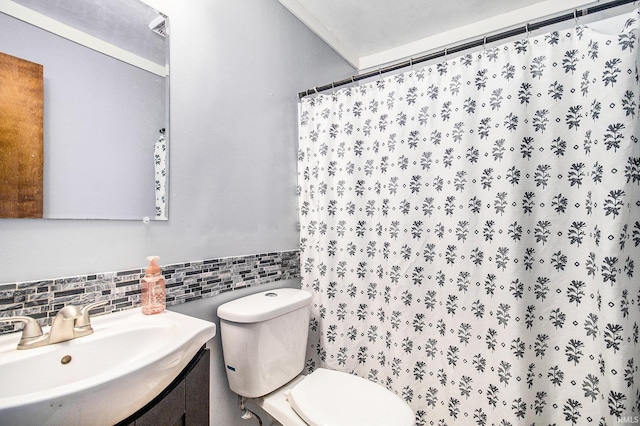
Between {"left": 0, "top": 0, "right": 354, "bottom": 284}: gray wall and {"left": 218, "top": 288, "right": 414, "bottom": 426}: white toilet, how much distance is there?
0.30 m

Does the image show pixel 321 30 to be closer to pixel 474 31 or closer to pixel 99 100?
pixel 474 31

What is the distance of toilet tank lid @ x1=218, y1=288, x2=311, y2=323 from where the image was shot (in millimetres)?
1113

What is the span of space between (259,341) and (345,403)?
0.39 m

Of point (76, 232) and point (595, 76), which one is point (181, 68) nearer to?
point (76, 232)

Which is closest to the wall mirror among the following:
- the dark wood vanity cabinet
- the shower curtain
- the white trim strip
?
the white trim strip

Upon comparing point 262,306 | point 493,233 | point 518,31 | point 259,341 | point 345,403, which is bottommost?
point 345,403

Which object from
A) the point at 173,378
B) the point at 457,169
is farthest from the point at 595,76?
the point at 173,378

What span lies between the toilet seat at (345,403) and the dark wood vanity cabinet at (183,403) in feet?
1.29

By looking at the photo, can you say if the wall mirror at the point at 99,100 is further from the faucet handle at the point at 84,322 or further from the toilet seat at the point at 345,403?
the toilet seat at the point at 345,403

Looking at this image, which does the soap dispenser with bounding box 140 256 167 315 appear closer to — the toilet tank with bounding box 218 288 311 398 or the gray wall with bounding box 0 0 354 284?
the gray wall with bounding box 0 0 354 284

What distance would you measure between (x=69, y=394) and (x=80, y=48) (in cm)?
95

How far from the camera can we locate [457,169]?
1.27 meters

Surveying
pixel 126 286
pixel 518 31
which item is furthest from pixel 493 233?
pixel 126 286

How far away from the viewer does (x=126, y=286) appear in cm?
95
